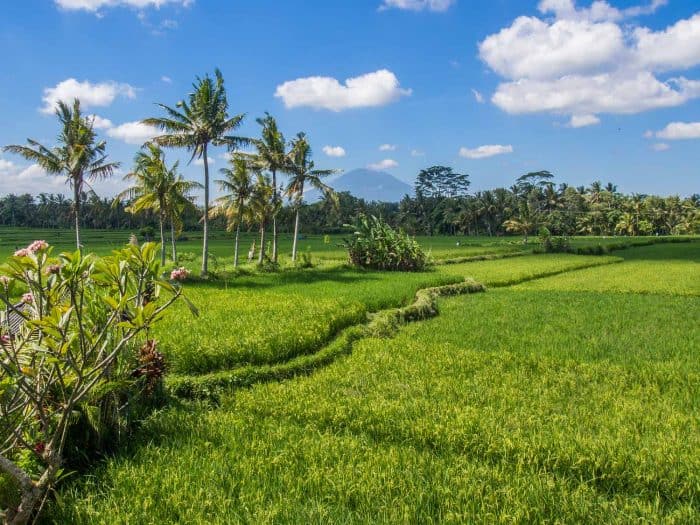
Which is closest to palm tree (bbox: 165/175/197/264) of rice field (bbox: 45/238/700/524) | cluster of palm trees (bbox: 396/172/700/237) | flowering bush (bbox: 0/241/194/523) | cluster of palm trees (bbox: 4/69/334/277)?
cluster of palm trees (bbox: 4/69/334/277)

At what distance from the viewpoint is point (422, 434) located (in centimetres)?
482

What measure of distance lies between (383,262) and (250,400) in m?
16.3

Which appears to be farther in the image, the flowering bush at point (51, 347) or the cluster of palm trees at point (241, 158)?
the cluster of palm trees at point (241, 158)

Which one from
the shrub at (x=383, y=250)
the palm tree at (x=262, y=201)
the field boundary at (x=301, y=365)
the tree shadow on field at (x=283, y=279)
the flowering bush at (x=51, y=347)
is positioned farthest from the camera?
the palm tree at (x=262, y=201)

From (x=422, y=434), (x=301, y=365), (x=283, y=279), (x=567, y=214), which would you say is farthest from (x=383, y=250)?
(x=567, y=214)

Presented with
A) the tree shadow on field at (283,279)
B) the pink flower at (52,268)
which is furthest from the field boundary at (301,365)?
the tree shadow on field at (283,279)

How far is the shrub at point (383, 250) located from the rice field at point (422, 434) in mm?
12154

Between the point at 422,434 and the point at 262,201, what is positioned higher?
the point at 262,201

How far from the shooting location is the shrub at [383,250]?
21.9 metres

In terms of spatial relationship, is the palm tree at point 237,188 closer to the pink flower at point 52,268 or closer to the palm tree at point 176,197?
the palm tree at point 176,197

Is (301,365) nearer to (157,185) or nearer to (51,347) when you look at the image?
(51,347)

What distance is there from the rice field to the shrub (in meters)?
12.2

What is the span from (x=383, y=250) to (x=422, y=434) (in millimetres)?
17290

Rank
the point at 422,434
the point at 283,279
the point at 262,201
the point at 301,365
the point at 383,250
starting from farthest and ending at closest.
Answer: the point at 262,201 < the point at 383,250 < the point at 283,279 < the point at 301,365 < the point at 422,434
